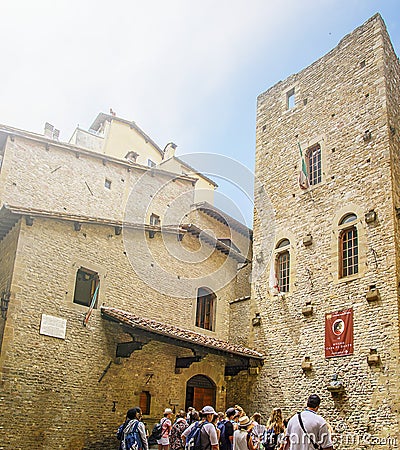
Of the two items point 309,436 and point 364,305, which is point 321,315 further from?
point 309,436

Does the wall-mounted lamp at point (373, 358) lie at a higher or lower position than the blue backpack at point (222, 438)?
higher

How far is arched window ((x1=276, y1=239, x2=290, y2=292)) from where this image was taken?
15.6 meters

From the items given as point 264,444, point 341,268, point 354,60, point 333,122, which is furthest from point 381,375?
point 354,60

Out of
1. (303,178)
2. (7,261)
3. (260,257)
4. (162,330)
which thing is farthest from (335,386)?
(7,261)

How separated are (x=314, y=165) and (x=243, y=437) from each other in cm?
991

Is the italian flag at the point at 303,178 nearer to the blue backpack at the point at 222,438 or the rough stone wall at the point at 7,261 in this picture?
the rough stone wall at the point at 7,261

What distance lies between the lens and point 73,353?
40.6 feet

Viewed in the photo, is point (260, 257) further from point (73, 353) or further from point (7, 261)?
point (7, 261)

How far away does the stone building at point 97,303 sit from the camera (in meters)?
11.7

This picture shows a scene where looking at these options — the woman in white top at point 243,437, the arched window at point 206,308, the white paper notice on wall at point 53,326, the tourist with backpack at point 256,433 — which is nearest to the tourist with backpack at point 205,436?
the woman in white top at point 243,437

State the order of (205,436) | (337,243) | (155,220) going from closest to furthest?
(205,436), (337,243), (155,220)

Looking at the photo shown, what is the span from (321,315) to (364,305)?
1.42 m

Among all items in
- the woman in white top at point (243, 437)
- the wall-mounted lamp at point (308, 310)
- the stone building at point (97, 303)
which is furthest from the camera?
the wall-mounted lamp at point (308, 310)

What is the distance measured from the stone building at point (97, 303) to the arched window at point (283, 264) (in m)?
2.25
